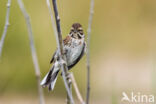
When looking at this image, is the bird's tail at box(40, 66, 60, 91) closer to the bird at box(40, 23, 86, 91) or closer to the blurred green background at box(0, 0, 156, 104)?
the bird at box(40, 23, 86, 91)

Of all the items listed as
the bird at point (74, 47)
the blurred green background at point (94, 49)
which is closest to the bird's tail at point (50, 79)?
the bird at point (74, 47)

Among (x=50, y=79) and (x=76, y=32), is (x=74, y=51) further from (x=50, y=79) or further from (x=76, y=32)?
(x=50, y=79)

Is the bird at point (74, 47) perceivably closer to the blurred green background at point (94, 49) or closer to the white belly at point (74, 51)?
the white belly at point (74, 51)

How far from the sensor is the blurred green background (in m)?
6.77

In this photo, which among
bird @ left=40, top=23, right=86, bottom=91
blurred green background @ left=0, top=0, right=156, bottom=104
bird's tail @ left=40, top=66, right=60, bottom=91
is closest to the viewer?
bird's tail @ left=40, top=66, right=60, bottom=91

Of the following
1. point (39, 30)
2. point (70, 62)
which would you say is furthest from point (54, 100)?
point (70, 62)

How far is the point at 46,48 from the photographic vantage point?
709cm

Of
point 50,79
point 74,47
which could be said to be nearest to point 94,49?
point 74,47

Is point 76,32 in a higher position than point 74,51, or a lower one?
higher

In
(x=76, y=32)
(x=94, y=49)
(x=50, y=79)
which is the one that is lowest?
(x=94, y=49)

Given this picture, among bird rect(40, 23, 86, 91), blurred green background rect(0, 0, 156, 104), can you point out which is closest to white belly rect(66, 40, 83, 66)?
bird rect(40, 23, 86, 91)

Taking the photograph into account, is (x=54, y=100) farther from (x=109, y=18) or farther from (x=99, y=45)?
(x=109, y=18)

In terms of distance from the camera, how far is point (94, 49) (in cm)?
729

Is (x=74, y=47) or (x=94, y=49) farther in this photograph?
(x=94, y=49)
